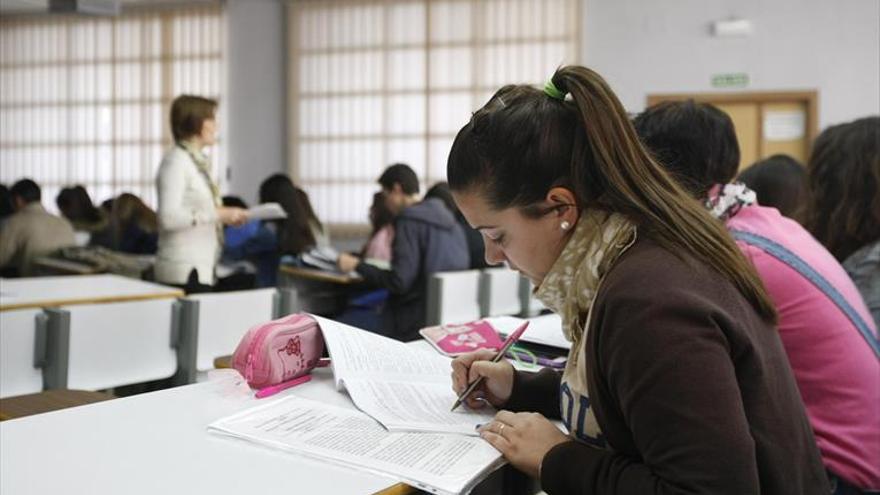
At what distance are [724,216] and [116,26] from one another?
28.3 feet

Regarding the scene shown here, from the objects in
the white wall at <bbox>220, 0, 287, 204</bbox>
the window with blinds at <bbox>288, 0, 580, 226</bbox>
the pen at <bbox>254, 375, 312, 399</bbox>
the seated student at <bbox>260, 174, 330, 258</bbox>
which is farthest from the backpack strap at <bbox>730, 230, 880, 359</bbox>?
the white wall at <bbox>220, 0, 287, 204</bbox>

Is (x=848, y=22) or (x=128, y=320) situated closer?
(x=128, y=320)

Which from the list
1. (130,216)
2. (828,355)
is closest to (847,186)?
(828,355)

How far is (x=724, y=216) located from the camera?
63.2 inches

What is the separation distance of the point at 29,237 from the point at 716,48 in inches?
221

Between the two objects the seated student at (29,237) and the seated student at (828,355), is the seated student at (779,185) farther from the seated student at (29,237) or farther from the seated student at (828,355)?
the seated student at (29,237)

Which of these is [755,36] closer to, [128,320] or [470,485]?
[128,320]

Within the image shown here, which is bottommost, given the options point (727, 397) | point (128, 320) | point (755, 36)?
point (128, 320)

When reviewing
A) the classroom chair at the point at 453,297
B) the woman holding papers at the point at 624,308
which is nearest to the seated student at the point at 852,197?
the woman holding papers at the point at 624,308

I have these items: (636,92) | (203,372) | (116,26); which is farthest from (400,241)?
(116,26)

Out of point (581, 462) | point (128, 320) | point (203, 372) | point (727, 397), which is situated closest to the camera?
point (727, 397)

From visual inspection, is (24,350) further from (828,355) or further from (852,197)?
(852,197)

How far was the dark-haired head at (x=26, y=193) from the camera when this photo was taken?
17.9ft

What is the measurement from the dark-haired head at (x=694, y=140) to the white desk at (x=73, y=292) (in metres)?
1.75
